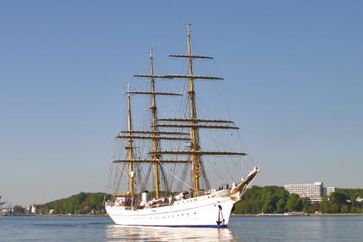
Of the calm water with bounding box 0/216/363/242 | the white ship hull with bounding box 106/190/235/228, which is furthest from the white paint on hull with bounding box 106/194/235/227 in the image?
the calm water with bounding box 0/216/363/242

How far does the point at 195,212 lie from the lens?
10669 cm

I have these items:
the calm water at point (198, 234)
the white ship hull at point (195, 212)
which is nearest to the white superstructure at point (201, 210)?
the white ship hull at point (195, 212)

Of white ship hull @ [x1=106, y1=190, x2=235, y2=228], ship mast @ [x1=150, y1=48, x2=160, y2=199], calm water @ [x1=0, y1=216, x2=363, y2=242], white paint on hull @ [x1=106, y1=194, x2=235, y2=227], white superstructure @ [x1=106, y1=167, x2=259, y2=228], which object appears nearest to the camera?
calm water @ [x1=0, y1=216, x2=363, y2=242]

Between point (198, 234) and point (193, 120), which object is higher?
point (193, 120)

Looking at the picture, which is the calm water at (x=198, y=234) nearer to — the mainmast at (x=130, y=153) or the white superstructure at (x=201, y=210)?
the white superstructure at (x=201, y=210)

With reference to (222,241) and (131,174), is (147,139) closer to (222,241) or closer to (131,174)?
(131,174)

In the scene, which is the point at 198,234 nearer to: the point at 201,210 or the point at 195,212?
the point at 201,210

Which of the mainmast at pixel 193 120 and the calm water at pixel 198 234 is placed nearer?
the calm water at pixel 198 234

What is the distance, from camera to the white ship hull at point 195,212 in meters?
103

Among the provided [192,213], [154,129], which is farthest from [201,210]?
[154,129]

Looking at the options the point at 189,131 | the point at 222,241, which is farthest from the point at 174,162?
the point at 222,241

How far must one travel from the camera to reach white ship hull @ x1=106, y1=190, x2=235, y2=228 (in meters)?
103

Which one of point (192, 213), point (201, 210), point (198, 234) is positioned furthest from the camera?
point (192, 213)

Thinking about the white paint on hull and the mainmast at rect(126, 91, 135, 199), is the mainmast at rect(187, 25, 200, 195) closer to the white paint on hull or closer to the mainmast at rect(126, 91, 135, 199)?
the white paint on hull
